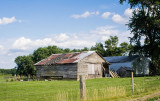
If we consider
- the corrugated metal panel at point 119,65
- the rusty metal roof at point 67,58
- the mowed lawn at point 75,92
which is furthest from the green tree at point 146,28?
the mowed lawn at point 75,92

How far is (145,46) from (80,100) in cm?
3655

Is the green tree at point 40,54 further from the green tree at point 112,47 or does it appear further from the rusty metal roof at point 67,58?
the green tree at point 112,47

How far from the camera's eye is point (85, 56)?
3775 centimetres

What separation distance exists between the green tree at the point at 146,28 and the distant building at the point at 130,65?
3.81 metres

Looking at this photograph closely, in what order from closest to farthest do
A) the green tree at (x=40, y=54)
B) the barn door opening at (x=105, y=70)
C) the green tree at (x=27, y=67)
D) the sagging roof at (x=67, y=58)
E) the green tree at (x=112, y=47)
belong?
1. the sagging roof at (x=67, y=58)
2. the barn door opening at (x=105, y=70)
3. the green tree at (x=40, y=54)
4. the green tree at (x=27, y=67)
5. the green tree at (x=112, y=47)

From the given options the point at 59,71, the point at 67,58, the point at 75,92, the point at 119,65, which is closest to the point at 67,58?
the point at 67,58

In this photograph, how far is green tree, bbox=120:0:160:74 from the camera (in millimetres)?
39688

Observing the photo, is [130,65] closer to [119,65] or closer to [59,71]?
[119,65]

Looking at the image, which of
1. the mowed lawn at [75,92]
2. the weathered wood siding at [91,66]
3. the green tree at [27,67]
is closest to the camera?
the mowed lawn at [75,92]

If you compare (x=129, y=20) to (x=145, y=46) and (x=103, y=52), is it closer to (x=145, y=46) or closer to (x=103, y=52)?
(x=145, y=46)

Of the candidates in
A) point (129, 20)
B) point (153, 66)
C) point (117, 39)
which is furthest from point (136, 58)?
point (117, 39)

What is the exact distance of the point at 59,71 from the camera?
1539 inches

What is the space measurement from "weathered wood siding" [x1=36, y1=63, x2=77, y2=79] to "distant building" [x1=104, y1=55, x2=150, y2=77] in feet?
48.0

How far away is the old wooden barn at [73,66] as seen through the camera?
36719 millimetres
